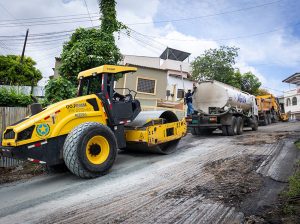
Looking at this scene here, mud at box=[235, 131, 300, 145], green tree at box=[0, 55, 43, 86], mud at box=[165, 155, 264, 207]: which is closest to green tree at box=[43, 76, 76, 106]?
mud at box=[165, 155, 264, 207]

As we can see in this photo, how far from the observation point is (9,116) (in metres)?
9.31

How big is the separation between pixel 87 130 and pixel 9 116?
4152mm

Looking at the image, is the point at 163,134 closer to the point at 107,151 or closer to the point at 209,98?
the point at 107,151

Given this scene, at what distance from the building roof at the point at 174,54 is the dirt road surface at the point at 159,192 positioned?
105 ft

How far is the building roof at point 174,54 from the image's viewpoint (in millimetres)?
39188

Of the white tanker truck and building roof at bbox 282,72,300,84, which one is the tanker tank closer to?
the white tanker truck

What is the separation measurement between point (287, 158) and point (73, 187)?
18.5ft

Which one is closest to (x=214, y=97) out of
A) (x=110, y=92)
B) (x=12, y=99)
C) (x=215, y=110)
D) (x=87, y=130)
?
(x=215, y=110)

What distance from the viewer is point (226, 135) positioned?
14234 millimetres

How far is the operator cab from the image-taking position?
7.57 meters

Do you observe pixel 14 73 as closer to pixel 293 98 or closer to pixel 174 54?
pixel 174 54

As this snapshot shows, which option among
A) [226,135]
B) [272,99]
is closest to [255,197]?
[226,135]

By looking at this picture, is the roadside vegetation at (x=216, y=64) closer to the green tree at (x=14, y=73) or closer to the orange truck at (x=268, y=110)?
the orange truck at (x=268, y=110)

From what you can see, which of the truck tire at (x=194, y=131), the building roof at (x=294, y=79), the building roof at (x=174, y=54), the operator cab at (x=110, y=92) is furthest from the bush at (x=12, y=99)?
the building roof at (x=294, y=79)
